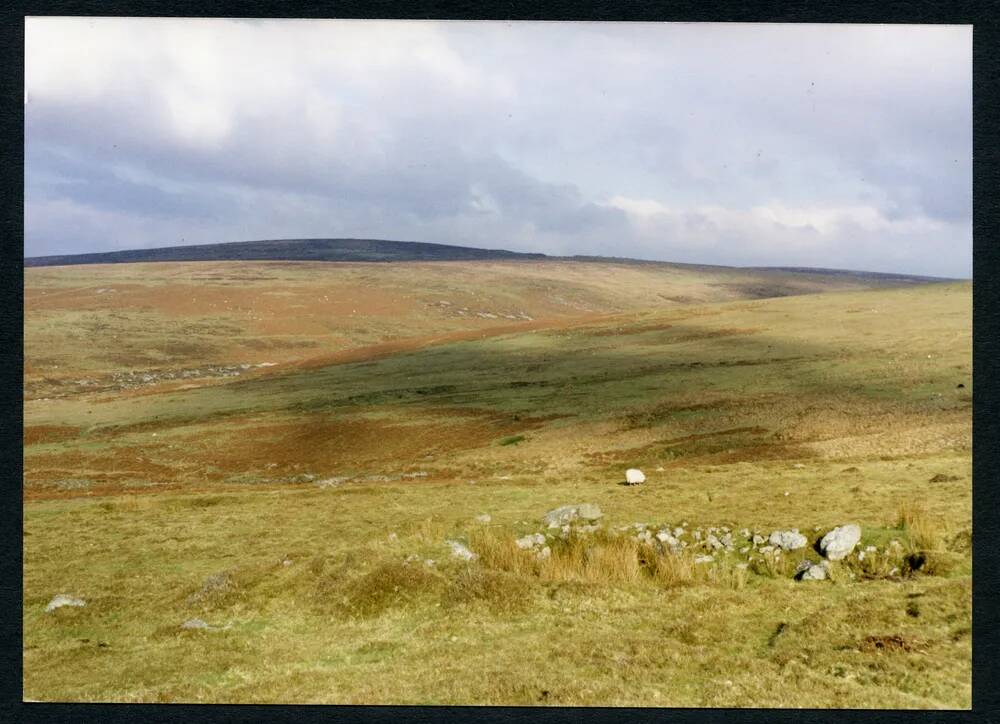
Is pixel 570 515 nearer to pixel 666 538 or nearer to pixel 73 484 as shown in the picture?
pixel 666 538

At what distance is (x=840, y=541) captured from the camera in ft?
43.3

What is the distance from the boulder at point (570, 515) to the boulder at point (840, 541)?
4.53 meters

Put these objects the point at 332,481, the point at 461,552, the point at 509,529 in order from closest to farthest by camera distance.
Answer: the point at 461,552 → the point at 509,529 → the point at 332,481

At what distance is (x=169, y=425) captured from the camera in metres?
40.4

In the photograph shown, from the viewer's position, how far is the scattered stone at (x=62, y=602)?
45.4 feet

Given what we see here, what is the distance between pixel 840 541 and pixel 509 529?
6123 millimetres

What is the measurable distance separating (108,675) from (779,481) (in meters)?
14.8

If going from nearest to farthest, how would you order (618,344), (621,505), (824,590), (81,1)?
(81,1) < (824,590) < (621,505) < (618,344)

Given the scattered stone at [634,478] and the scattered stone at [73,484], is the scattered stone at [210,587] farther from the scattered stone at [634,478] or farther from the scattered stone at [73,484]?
the scattered stone at [73,484]

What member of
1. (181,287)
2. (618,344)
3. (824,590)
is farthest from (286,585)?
(181,287)

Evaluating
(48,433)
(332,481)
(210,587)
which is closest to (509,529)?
(210,587)

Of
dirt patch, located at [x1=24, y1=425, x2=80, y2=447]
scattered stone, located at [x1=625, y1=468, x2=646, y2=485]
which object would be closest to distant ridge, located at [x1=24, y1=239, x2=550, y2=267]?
dirt patch, located at [x1=24, y1=425, x2=80, y2=447]

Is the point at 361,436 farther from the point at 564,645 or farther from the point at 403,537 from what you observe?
the point at 564,645

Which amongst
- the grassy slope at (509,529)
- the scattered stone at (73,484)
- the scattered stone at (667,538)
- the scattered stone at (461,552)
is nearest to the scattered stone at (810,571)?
the grassy slope at (509,529)
